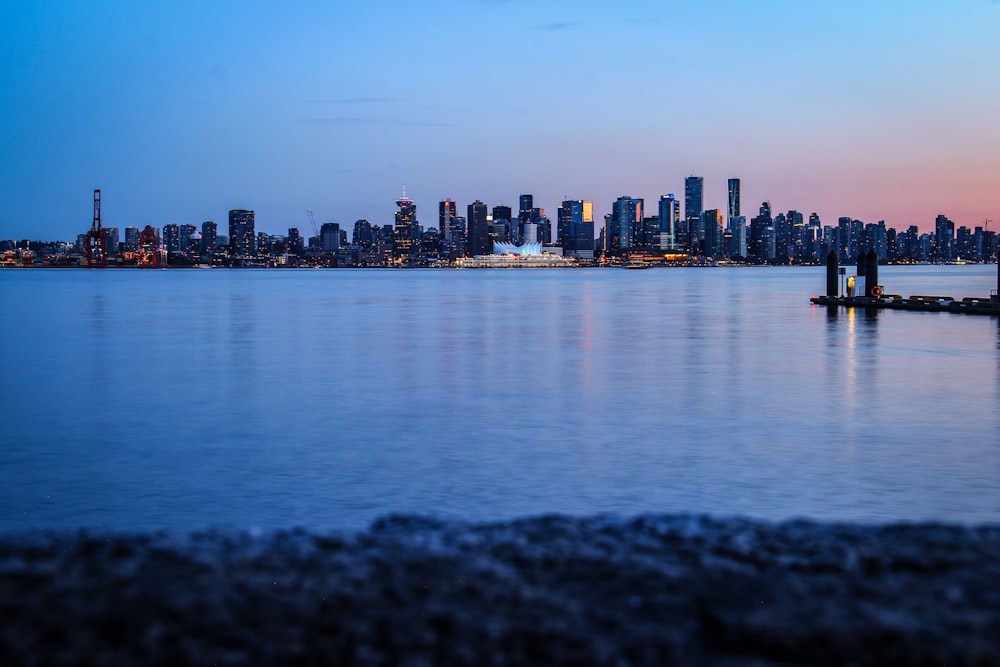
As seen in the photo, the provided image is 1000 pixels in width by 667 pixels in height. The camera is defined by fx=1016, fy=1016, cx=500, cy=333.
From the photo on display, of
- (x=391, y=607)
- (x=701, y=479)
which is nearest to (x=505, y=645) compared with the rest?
(x=391, y=607)

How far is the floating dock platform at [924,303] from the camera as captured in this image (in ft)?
158

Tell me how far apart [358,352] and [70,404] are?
12904mm

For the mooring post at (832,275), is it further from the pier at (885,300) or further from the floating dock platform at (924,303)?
the floating dock platform at (924,303)

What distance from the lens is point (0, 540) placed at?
8.15 meters

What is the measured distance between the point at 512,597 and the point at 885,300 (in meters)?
54.2

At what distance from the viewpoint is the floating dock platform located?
48281mm

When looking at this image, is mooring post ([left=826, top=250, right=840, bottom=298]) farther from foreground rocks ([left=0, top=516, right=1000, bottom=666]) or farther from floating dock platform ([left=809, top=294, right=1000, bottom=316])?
foreground rocks ([left=0, top=516, right=1000, bottom=666])

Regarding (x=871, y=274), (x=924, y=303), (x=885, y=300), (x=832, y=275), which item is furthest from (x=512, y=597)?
(x=832, y=275)

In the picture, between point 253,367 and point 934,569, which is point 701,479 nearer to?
point 934,569

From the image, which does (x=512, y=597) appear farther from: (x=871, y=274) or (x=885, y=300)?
(x=871, y=274)

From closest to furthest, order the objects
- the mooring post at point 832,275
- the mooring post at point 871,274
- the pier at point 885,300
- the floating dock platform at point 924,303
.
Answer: the floating dock platform at point 924,303, the pier at point 885,300, the mooring post at point 871,274, the mooring post at point 832,275

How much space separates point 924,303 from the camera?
171ft

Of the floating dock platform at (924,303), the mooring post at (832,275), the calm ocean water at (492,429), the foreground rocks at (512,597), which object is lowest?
the calm ocean water at (492,429)

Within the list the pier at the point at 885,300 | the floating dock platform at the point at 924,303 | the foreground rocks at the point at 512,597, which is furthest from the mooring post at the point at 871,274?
the foreground rocks at the point at 512,597
